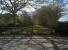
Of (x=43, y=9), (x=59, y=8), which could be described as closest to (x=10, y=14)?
(x=43, y=9)

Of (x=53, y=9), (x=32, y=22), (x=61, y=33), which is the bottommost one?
(x=61, y=33)

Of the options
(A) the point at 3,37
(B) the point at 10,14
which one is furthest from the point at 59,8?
(A) the point at 3,37

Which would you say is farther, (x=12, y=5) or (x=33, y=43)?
(x=12, y=5)

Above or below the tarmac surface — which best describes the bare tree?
above

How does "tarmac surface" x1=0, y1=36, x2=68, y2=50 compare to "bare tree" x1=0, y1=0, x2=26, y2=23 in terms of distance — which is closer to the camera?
"tarmac surface" x1=0, y1=36, x2=68, y2=50

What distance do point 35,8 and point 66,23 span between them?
1907mm

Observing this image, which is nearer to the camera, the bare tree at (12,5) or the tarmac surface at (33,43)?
the tarmac surface at (33,43)

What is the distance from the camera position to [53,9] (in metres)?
10.4

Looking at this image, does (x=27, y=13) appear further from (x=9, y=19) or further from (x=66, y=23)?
(x=66, y=23)

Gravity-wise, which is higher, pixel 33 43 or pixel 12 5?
pixel 12 5

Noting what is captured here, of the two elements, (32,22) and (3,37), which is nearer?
(3,37)

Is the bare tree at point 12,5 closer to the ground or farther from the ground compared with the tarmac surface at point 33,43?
farther from the ground

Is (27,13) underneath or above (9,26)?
above

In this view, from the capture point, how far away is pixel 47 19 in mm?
10383
